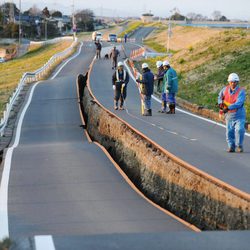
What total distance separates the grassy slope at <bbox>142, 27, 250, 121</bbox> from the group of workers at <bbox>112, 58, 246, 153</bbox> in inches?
97.0

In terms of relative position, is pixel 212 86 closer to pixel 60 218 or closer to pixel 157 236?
pixel 60 218

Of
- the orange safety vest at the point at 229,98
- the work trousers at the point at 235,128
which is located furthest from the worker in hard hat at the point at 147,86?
the orange safety vest at the point at 229,98

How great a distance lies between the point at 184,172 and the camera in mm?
11734

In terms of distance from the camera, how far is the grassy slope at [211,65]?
2658 centimetres

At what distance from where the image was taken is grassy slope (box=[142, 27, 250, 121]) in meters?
26.6

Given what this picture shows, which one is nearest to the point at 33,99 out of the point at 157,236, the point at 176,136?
the point at 176,136

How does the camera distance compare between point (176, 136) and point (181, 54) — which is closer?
point (176, 136)

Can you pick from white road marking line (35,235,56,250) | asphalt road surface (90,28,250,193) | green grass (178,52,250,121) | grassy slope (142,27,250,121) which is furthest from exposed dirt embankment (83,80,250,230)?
green grass (178,52,250,121)

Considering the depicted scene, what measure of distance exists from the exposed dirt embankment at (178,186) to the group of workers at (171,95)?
1.45m

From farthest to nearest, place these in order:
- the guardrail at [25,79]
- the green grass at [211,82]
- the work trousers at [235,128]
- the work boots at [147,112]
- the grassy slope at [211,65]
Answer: the grassy slope at [211,65] → the green grass at [211,82] → the guardrail at [25,79] → the work boots at [147,112] → the work trousers at [235,128]

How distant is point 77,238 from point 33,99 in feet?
70.0

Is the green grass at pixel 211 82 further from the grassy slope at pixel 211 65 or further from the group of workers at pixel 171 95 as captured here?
the group of workers at pixel 171 95

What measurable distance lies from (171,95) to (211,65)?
12904mm

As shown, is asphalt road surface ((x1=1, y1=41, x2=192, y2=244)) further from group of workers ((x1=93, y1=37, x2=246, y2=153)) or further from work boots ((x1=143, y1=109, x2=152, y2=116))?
work boots ((x1=143, y1=109, x2=152, y2=116))
